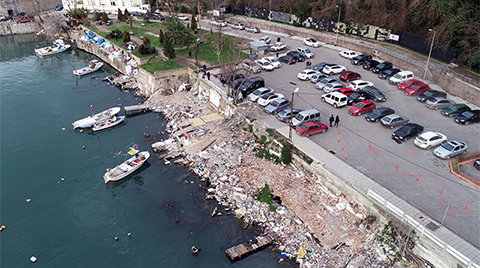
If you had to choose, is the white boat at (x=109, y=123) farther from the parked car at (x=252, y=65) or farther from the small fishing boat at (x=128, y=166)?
the parked car at (x=252, y=65)

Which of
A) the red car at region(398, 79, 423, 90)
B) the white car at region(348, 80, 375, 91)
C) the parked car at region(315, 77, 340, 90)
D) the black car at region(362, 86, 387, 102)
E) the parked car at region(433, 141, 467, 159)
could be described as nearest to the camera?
the parked car at region(433, 141, 467, 159)

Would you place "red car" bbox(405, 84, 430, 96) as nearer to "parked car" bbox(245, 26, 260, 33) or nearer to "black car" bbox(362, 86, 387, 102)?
"black car" bbox(362, 86, 387, 102)

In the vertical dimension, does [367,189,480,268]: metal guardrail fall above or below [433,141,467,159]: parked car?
below

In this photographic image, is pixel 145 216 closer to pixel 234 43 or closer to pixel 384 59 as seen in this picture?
pixel 234 43

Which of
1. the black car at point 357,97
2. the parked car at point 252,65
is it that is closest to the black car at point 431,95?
the black car at point 357,97

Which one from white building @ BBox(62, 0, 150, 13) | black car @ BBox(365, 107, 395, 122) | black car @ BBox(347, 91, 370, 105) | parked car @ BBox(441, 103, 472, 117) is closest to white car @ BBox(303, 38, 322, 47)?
black car @ BBox(347, 91, 370, 105)

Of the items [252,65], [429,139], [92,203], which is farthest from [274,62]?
[92,203]
